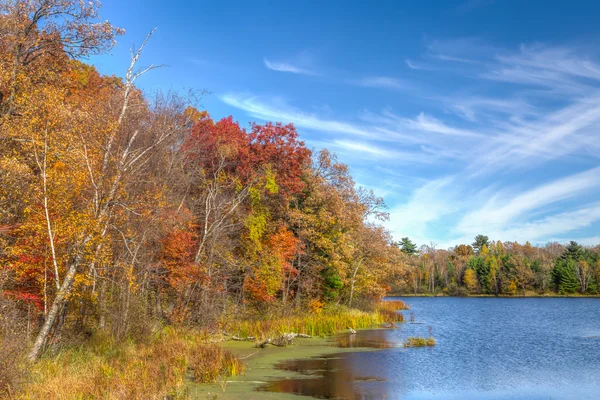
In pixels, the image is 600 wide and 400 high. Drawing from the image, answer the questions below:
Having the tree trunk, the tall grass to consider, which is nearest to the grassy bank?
the tree trunk

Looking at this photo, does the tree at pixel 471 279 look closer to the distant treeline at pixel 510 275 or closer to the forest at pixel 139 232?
the distant treeline at pixel 510 275

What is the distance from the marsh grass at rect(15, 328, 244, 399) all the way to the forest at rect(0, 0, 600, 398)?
0.22ft

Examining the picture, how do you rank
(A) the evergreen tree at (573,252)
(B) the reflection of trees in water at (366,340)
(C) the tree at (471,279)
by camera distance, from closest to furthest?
(B) the reflection of trees in water at (366,340)
(A) the evergreen tree at (573,252)
(C) the tree at (471,279)

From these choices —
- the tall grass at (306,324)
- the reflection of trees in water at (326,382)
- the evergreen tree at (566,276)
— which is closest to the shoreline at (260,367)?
the reflection of trees in water at (326,382)

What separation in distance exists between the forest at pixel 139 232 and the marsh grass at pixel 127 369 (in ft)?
0.22

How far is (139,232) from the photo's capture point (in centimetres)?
2097

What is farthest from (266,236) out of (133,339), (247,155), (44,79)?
(44,79)

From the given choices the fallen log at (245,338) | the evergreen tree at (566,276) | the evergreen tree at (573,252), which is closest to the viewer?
the fallen log at (245,338)

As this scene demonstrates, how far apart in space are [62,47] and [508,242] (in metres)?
172

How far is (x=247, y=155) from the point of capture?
33.2 metres

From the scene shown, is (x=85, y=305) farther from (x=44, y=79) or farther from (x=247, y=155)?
(x=247, y=155)

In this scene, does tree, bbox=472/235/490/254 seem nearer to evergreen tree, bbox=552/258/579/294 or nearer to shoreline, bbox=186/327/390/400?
evergreen tree, bbox=552/258/579/294

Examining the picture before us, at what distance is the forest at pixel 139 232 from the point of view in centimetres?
1350

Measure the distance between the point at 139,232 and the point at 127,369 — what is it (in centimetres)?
944
